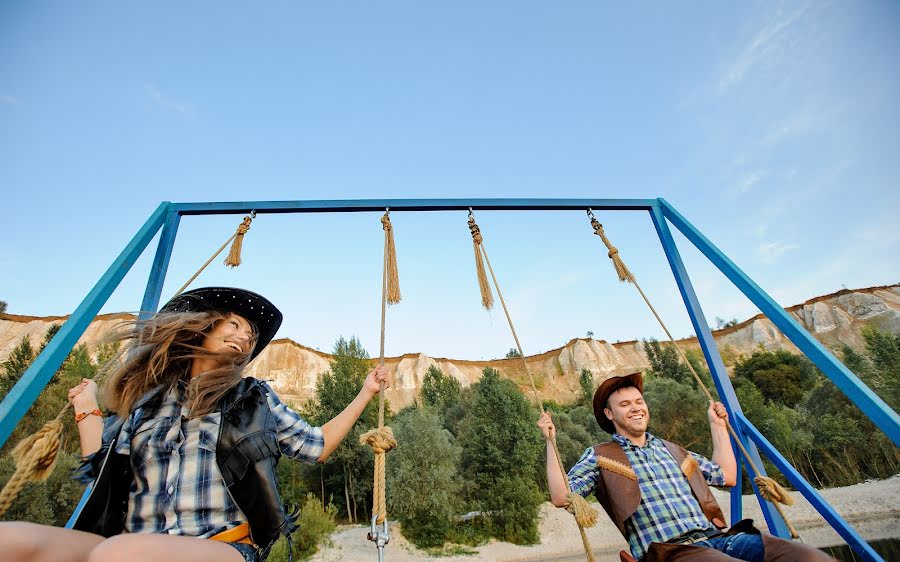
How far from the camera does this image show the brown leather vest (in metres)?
1.89

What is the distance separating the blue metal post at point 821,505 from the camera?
5.61 ft

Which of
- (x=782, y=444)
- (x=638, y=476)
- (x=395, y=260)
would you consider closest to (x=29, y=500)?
(x=395, y=260)

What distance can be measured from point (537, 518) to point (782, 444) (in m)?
11.3

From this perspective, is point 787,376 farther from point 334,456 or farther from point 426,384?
point 334,456

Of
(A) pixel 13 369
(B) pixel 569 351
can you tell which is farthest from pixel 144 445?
(B) pixel 569 351

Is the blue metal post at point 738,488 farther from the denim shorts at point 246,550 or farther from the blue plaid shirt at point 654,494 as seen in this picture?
the denim shorts at point 246,550

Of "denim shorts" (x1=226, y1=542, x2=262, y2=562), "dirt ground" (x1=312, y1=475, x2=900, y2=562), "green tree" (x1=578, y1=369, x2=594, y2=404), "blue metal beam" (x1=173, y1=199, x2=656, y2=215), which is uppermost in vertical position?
"green tree" (x1=578, y1=369, x2=594, y2=404)

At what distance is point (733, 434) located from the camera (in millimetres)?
2248

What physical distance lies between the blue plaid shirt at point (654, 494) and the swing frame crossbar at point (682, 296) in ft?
1.54

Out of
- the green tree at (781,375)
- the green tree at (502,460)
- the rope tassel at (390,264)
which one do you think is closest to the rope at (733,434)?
the rope tassel at (390,264)

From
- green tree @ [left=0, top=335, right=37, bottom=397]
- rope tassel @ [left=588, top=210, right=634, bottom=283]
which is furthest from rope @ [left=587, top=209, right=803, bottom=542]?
green tree @ [left=0, top=335, right=37, bottom=397]

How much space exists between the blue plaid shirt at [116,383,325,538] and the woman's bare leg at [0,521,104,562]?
204 millimetres

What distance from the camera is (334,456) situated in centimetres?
1870

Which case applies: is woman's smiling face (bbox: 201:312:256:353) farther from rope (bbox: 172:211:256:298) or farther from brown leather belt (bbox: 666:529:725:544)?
brown leather belt (bbox: 666:529:725:544)
